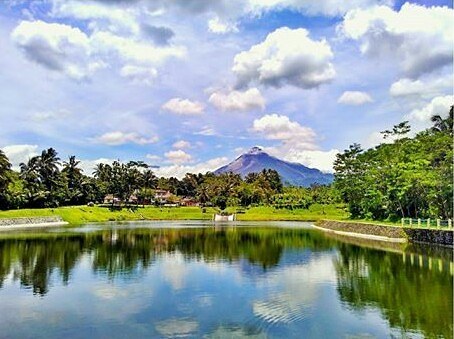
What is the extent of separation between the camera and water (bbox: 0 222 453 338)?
16.1 meters

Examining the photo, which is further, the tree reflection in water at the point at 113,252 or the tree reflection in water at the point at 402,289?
the tree reflection in water at the point at 113,252

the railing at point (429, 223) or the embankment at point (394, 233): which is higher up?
the railing at point (429, 223)

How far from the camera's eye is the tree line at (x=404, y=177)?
4612 cm

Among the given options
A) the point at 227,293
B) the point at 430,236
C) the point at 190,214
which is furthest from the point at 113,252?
the point at 190,214

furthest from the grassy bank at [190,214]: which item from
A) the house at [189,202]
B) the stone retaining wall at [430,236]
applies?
the stone retaining wall at [430,236]

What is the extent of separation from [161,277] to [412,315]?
14308 mm

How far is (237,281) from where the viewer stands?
25359 millimetres

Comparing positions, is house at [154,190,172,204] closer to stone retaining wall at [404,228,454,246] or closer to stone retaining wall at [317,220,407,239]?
stone retaining wall at [317,220,407,239]

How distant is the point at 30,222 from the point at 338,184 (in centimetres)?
4889

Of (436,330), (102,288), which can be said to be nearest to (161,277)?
(102,288)

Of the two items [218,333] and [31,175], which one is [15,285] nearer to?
[218,333]

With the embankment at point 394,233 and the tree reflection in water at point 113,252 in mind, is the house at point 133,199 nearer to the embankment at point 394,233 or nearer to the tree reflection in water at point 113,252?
the tree reflection in water at point 113,252

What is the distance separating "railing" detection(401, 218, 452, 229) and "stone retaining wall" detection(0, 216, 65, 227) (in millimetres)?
54324

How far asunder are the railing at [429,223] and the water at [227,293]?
13.5 ft
